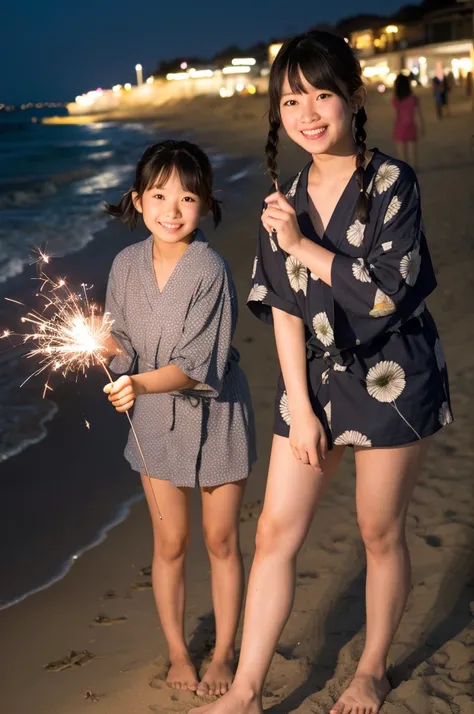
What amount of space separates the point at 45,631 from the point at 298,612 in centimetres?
108

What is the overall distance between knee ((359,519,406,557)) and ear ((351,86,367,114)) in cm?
134

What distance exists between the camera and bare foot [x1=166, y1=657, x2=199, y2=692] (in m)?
3.54

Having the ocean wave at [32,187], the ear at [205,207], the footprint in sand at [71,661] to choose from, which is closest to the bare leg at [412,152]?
the ocean wave at [32,187]

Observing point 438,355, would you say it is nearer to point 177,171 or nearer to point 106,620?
point 177,171

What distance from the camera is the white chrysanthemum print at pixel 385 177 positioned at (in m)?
2.93

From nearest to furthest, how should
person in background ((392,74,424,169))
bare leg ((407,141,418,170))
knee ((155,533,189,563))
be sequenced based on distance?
knee ((155,533,189,563)) < person in background ((392,74,424,169)) < bare leg ((407,141,418,170))

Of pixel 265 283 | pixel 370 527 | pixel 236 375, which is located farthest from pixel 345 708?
pixel 265 283

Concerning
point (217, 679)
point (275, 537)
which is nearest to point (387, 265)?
point (275, 537)

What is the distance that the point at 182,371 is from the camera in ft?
10.7

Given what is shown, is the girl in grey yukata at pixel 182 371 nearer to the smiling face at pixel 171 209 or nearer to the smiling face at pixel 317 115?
the smiling face at pixel 171 209

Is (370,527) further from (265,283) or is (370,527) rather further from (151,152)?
(151,152)

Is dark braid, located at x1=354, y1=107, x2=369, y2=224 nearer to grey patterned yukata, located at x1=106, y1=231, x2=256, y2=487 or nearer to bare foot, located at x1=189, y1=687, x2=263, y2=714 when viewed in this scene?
grey patterned yukata, located at x1=106, y1=231, x2=256, y2=487

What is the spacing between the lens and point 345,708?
328 cm

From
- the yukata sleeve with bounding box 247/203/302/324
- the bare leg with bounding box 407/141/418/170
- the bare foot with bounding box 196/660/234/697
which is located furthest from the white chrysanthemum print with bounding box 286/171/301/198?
the bare leg with bounding box 407/141/418/170
